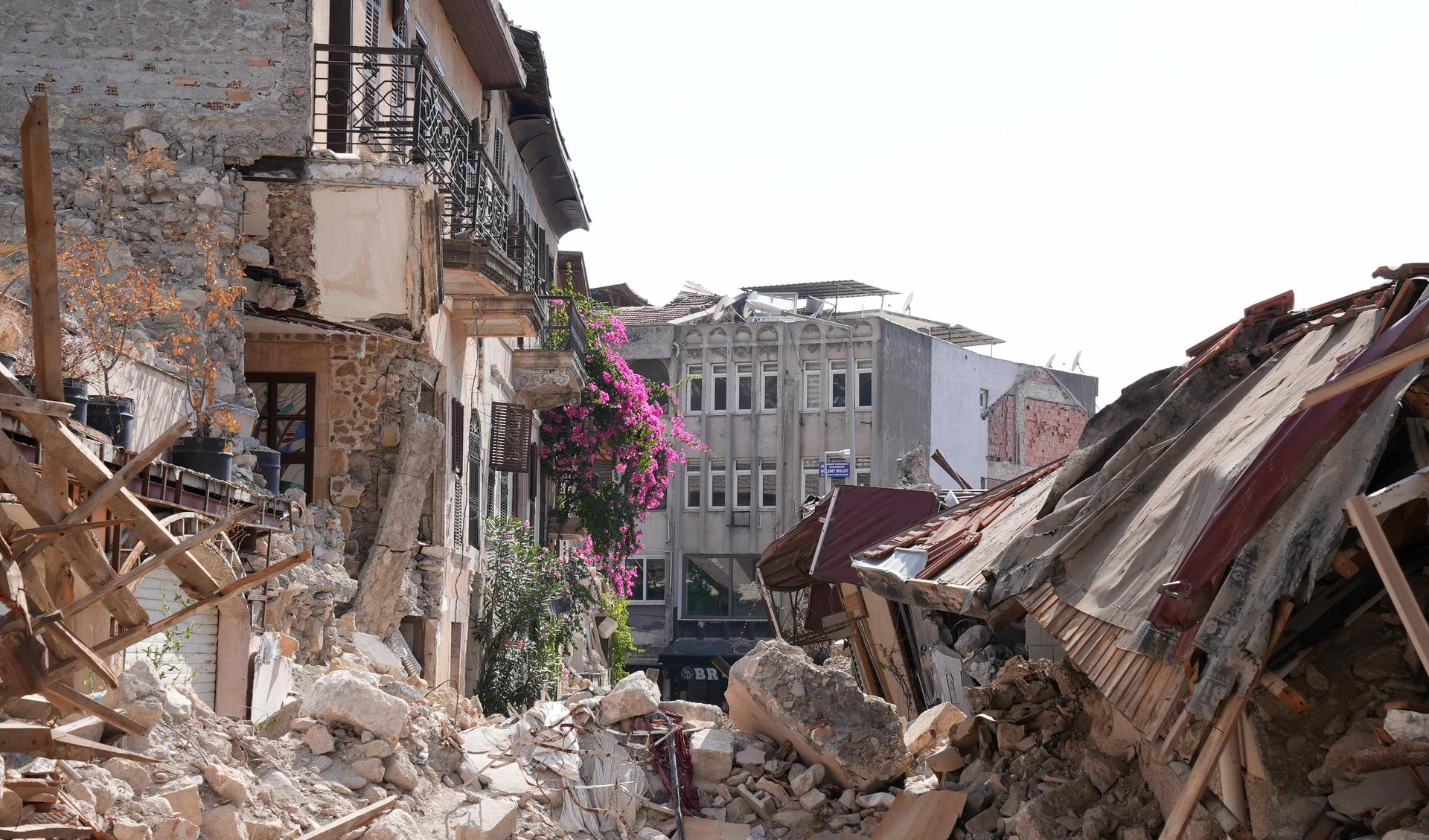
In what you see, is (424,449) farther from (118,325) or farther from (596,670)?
(596,670)

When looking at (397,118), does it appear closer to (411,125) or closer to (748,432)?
(411,125)

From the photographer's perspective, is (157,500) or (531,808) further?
(531,808)

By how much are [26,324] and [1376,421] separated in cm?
842

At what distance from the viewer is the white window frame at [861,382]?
140 ft

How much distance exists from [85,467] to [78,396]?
3142 mm

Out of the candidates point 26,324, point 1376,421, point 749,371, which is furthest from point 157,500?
point 749,371

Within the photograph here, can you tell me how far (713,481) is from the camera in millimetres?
43781

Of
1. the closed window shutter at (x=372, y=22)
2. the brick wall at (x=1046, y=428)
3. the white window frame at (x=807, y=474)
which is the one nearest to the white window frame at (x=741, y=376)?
the white window frame at (x=807, y=474)

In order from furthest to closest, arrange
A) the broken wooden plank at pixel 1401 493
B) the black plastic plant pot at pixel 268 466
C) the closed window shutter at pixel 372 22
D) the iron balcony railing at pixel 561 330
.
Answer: the iron balcony railing at pixel 561 330 → the closed window shutter at pixel 372 22 → the black plastic plant pot at pixel 268 466 → the broken wooden plank at pixel 1401 493

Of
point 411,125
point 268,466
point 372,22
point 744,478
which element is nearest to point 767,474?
point 744,478

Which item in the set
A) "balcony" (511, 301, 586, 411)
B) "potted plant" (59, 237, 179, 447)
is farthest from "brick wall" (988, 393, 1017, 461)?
"potted plant" (59, 237, 179, 447)

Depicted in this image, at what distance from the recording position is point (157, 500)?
861 cm

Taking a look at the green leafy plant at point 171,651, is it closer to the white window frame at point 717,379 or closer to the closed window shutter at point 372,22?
the closed window shutter at point 372,22

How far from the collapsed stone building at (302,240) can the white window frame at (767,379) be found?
24.6 meters
